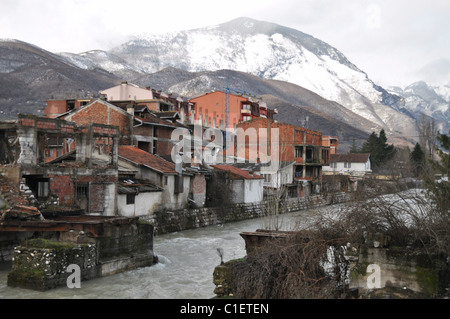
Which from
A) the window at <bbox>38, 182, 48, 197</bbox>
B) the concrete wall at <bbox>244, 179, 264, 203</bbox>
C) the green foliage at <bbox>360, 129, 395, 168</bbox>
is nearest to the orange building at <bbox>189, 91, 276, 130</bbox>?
the green foliage at <bbox>360, 129, 395, 168</bbox>

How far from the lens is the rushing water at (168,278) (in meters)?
14.5

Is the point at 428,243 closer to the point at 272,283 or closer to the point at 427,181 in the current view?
the point at 272,283

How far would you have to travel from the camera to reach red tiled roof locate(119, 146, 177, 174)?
30781mm

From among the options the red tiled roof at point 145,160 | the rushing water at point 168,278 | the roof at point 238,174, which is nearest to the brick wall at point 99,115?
the red tiled roof at point 145,160

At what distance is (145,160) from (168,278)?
15.6 m

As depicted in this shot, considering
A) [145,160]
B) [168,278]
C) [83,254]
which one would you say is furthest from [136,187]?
[83,254]

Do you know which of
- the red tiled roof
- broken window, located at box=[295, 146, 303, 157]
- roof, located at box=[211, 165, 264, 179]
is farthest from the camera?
broken window, located at box=[295, 146, 303, 157]

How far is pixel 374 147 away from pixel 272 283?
3025 inches

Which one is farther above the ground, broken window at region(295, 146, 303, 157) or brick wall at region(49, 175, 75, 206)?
broken window at region(295, 146, 303, 157)

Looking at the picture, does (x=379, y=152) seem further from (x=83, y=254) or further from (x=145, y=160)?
(x=83, y=254)

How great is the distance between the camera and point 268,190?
42969 mm

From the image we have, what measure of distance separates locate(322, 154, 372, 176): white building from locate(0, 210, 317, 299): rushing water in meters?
54.5

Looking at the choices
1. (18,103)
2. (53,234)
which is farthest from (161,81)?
(53,234)

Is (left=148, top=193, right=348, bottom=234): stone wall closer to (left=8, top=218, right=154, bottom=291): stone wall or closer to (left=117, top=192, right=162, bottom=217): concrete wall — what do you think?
(left=117, top=192, right=162, bottom=217): concrete wall
